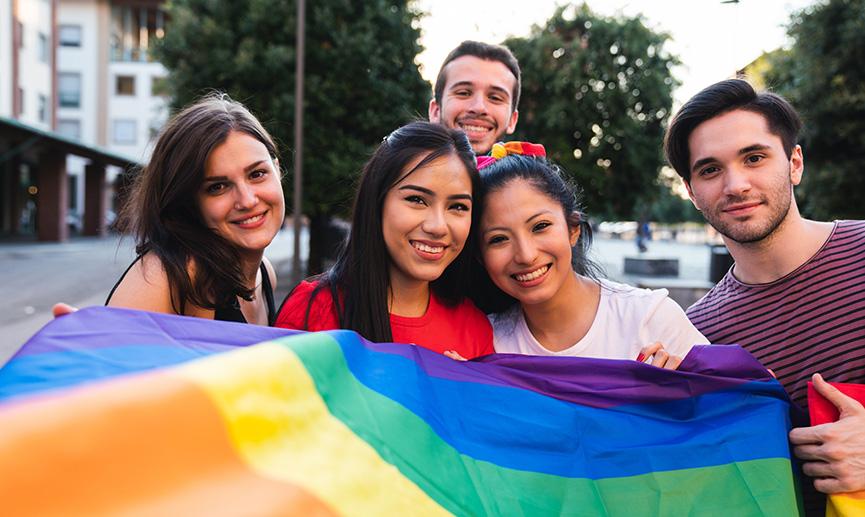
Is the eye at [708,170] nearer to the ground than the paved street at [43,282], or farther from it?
farther from it

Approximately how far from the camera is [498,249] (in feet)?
9.39

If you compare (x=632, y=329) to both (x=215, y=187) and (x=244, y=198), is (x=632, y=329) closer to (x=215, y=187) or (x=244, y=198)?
(x=244, y=198)

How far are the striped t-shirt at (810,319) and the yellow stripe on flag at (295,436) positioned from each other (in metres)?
1.66

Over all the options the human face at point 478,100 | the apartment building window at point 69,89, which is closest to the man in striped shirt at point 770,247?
the human face at point 478,100

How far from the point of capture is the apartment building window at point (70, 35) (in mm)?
45375

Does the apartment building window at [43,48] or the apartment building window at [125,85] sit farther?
the apartment building window at [125,85]

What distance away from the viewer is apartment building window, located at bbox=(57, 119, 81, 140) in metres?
46.7

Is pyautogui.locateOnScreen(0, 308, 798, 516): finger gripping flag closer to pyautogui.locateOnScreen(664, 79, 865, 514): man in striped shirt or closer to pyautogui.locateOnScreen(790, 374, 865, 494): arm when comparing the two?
pyautogui.locateOnScreen(790, 374, 865, 494): arm

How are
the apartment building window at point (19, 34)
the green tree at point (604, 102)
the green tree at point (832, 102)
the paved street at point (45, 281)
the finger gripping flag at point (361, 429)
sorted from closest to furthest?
the finger gripping flag at point (361, 429)
the paved street at point (45, 281)
the green tree at point (604, 102)
the green tree at point (832, 102)
the apartment building window at point (19, 34)

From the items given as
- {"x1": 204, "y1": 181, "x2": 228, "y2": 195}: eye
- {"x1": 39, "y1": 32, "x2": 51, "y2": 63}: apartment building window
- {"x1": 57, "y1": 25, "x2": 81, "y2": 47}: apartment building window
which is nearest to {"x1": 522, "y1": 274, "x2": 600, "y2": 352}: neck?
{"x1": 204, "y1": 181, "x2": 228, "y2": 195}: eye

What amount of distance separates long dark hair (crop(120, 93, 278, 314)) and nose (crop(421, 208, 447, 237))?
2.83 feet

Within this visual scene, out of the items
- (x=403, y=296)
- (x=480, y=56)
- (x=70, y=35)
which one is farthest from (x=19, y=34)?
(x=403, y=296)

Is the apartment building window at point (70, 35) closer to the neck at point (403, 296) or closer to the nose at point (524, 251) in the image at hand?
the neck at point (403, 296)

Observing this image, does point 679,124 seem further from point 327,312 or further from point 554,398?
point 327,312
